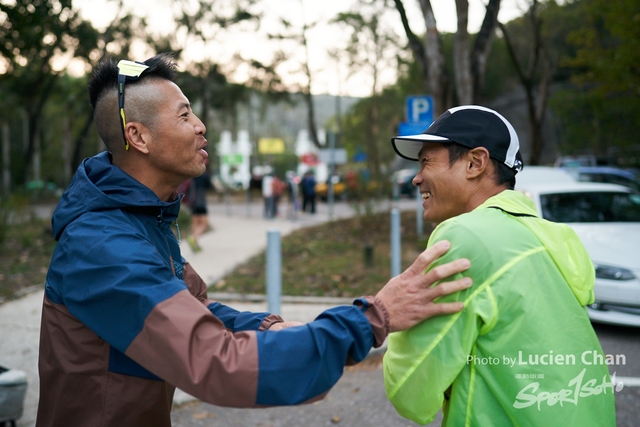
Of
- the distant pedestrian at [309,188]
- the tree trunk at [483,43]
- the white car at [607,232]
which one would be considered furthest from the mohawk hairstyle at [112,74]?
the distant pedestrian at [309,188]

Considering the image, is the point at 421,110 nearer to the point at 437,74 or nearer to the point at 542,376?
the point at 437,74

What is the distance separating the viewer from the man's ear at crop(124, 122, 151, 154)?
6.52 feet

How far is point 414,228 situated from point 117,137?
1251cm

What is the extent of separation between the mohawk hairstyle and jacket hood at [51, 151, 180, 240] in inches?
10.1

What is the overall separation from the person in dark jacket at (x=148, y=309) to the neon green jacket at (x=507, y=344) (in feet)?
0.27

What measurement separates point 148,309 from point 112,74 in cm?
95

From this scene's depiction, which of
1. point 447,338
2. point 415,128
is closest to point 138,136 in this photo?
point 447,338

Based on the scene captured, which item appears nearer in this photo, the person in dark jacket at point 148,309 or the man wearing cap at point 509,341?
the person in dark jacket at point 148,309

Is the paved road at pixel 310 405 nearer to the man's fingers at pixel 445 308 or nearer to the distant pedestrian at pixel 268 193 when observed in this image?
the man's fingers at pixel 445 308

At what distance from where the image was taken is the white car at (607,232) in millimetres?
6215

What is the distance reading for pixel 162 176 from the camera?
2.08 meters

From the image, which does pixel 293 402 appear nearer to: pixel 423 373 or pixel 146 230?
pixel 423 373

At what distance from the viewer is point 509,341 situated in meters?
1.65

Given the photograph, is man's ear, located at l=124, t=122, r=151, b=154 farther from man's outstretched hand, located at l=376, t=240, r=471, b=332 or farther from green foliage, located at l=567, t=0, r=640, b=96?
green foliage, located at l=567, t=0, r=640, b=96
